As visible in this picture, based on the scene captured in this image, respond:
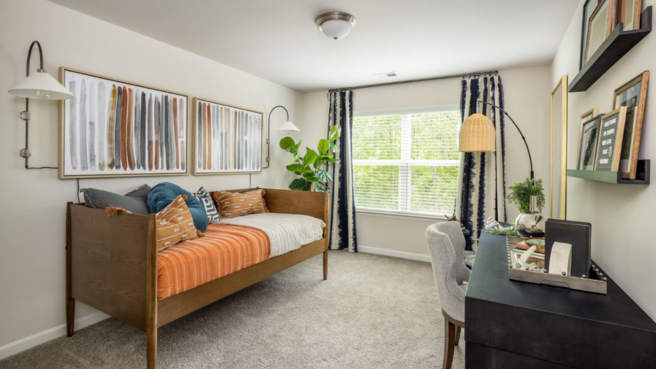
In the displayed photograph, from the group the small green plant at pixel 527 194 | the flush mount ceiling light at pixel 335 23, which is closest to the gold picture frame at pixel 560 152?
the small green plant at pixel 527 194

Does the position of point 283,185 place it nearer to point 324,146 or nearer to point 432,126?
point 324,146

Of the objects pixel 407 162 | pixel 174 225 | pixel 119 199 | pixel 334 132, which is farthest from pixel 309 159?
pixel 119 199

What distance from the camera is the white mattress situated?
2906 millimetres

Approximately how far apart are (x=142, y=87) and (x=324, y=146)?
2266 millimetres

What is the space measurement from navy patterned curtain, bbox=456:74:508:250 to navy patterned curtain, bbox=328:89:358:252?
1515 mm

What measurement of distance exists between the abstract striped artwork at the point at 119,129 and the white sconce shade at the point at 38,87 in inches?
12.5

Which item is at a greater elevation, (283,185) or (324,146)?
(324,146)

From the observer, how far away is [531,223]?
7.37 feet

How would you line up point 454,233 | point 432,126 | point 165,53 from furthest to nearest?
point 432,126 < point 165,53 < point 454,233

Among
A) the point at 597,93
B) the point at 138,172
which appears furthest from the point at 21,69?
the point at 597,93

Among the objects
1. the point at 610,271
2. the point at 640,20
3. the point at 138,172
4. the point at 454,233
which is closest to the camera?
the point at 640,20

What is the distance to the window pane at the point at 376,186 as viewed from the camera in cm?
462

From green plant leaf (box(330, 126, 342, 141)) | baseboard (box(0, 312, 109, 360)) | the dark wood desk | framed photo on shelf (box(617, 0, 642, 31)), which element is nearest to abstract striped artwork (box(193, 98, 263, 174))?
green plant leaf (box(330, 126, 342, 141))

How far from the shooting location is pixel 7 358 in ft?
7.00
